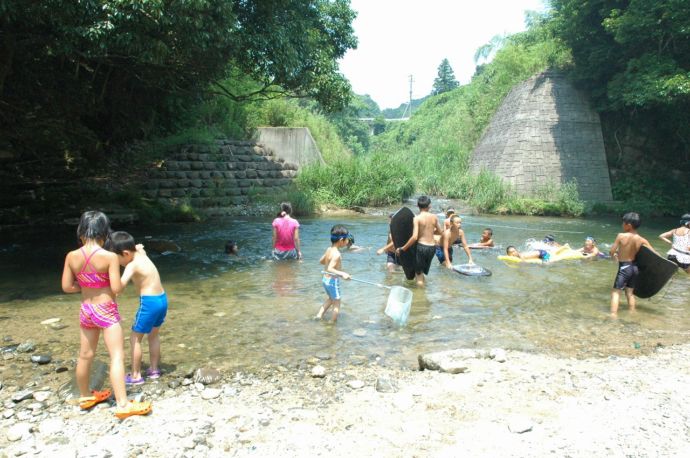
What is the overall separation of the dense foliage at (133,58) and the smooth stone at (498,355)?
6915 millimetres

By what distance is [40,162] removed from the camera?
56.5 feet

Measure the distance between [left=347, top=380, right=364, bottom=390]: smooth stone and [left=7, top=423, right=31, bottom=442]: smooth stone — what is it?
104 inches

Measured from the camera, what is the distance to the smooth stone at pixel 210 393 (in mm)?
4603

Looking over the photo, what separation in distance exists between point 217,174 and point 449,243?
13477 mm

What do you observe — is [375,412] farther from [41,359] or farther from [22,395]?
[41,359]

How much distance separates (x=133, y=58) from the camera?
36.6 feet

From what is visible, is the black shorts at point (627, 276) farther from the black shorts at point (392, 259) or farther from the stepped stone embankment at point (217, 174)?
the stepped stone embankment at point (217, 174)

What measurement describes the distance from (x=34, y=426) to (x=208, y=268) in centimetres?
677

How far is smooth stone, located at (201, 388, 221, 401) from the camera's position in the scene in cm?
460

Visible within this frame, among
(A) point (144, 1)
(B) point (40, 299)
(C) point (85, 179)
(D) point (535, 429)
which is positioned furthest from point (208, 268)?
(C) point (85, 179)

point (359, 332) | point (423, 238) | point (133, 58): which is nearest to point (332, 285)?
point (359, 332)

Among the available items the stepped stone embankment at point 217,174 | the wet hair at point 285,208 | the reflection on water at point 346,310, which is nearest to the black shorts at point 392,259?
the reflection on water at point 346,310

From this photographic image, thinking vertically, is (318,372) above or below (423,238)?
below

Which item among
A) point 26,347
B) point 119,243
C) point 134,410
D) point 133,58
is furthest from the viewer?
point 133,58
